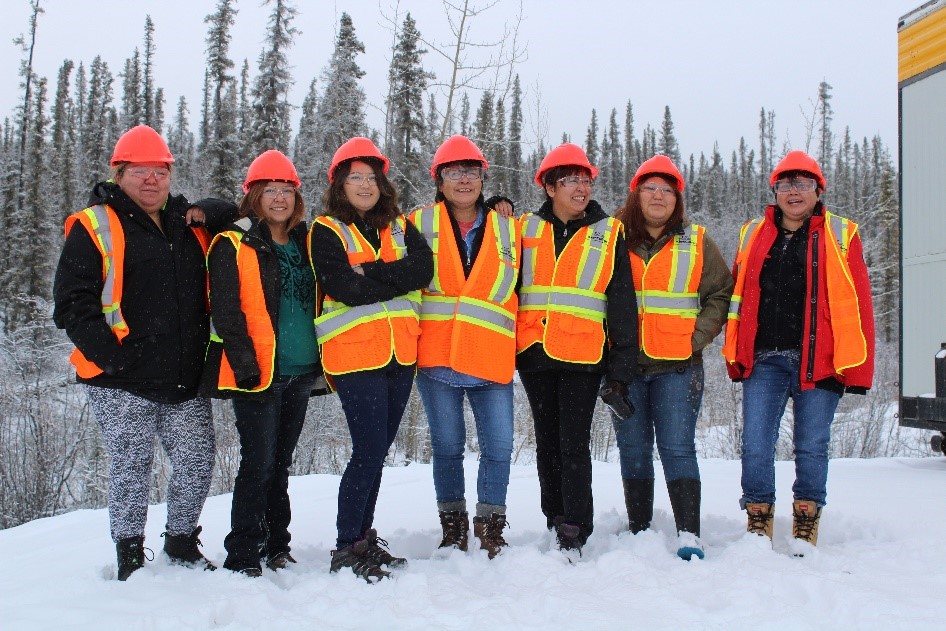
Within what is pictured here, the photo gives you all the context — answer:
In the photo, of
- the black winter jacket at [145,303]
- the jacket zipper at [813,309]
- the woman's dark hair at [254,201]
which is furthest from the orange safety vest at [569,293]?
the black winter jacket at [145,303]

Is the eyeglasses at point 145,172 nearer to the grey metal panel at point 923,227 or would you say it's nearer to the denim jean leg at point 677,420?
the denim jean leg at point 677,420

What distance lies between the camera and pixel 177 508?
385 centimetres

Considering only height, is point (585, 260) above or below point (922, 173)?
below

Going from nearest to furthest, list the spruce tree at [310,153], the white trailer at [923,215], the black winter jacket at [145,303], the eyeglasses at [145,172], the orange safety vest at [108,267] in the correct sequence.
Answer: the black winter jacket at [145,303]
the orange safety vest at [108,267]
the eyeglasses at [145,172]
the white trailer at [923,215]
the spruce tree at [310,153]

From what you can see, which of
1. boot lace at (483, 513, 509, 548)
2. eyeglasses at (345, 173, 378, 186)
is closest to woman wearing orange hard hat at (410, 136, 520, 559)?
boot lace at (483, 513, 509, 548)

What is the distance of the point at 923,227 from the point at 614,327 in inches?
203

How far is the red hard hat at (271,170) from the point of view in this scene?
157 inches

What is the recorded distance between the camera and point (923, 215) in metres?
7.39

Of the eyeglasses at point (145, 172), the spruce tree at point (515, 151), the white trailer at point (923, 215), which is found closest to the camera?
the eyeglasses at point (145, 172)

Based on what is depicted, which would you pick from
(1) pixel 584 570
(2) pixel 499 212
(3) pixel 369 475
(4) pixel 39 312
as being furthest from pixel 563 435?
(4) pixel 39 312

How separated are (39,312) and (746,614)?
32748mm

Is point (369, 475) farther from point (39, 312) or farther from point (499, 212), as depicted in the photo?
point (39, 312)

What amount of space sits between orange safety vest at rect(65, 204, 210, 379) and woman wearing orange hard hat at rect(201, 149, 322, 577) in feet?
1.44

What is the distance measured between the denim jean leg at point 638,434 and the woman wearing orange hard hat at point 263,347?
188cm
